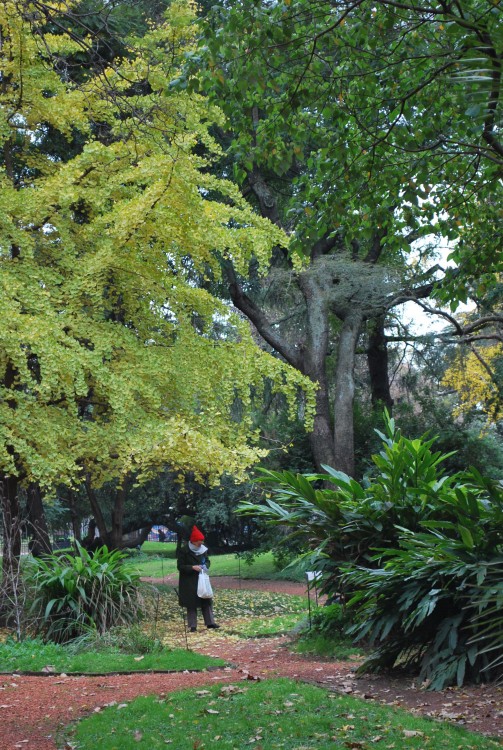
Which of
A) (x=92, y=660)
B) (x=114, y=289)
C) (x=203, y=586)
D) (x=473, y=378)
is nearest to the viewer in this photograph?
(x=92, y=660)

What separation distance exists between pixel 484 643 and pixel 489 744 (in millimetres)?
1687

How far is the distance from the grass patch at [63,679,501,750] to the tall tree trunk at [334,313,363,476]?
9.43 metres

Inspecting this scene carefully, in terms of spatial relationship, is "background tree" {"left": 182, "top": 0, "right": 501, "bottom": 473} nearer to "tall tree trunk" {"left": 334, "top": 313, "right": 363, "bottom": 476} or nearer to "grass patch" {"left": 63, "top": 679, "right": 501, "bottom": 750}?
"grass patch" {"left": 63, "top": 679, "right": 501, "bottom": 750}

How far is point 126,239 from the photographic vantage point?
10.8 m

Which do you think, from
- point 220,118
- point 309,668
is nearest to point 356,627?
point 309,668

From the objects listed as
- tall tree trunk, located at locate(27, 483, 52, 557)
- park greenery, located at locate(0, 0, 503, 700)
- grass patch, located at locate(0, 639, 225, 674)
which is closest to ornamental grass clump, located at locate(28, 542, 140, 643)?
park greenery, located at locate(0, 0, 503, 700)

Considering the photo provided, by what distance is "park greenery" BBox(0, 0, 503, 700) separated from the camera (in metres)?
6.66

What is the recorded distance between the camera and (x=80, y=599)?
32.3 ft

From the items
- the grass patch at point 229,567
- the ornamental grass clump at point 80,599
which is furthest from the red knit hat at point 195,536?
the grass patch at point 229,567

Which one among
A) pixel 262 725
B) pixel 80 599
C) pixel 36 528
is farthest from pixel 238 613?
pixel 262 725

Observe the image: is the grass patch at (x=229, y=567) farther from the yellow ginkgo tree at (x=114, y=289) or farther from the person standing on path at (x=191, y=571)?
the yellow ginkgo tree at (x=114, y=289)

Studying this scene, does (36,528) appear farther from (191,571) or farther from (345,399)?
(345,399)

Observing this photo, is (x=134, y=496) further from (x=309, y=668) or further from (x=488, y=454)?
(x=309, y=668)

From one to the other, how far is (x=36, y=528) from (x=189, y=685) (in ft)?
18.2
